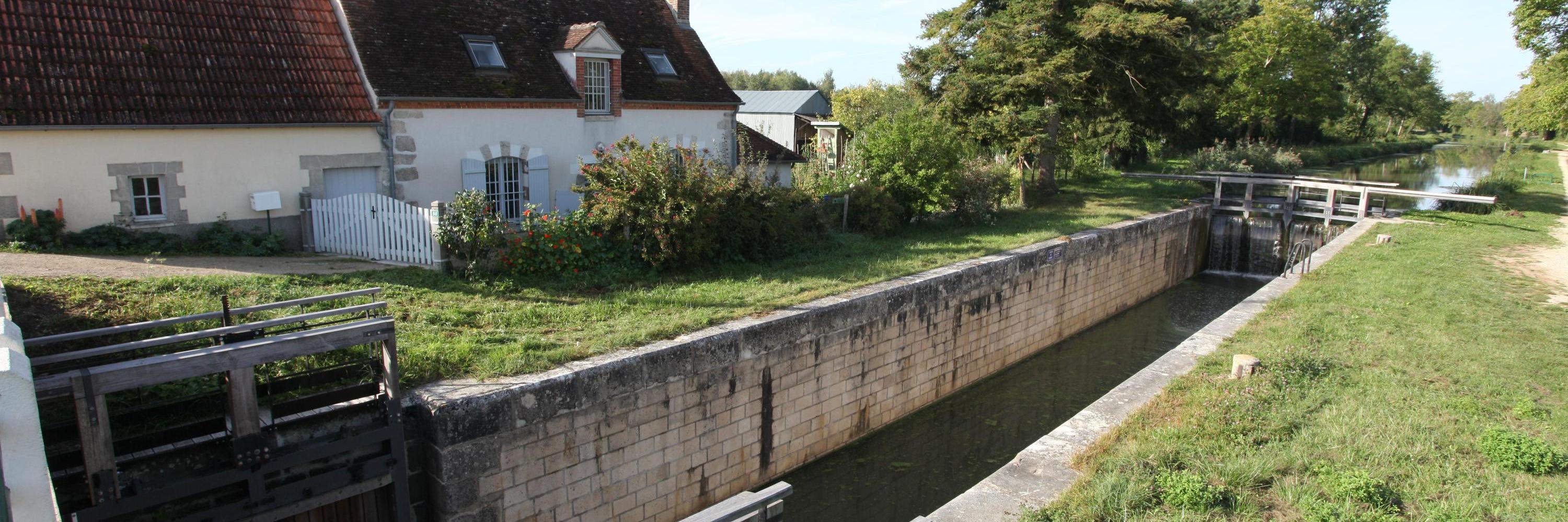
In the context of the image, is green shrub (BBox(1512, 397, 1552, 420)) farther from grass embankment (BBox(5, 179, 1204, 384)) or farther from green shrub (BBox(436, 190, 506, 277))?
green shrub (BBox(436, 190, 506, 277))

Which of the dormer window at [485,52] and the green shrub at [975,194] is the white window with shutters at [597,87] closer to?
the dormer window at [485,52]

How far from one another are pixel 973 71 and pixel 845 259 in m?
8.81

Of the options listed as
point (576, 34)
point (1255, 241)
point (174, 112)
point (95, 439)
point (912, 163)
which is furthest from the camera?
point (1255, 241)

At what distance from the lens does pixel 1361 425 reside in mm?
6391

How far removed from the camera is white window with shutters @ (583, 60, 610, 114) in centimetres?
1420

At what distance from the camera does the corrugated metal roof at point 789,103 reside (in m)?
38.6

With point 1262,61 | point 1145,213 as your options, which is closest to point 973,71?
point 1145,213

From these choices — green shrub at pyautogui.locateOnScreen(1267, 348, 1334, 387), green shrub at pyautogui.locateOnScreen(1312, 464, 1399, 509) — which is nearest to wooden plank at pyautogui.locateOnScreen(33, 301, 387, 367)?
green shrub at pyautogui.locateOnScreen(1312, 464, 1399, 509)

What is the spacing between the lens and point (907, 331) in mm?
10766

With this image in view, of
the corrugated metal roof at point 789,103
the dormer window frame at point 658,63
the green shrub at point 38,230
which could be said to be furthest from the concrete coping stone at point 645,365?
the corrugated metal roof at point 789,103

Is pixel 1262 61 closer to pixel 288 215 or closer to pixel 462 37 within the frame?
pixel 462 37

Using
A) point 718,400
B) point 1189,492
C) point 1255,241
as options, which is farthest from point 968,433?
point 1255,241

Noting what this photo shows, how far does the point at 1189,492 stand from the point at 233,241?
1072 cm

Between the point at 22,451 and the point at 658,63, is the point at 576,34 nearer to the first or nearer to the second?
the point at 658,63
